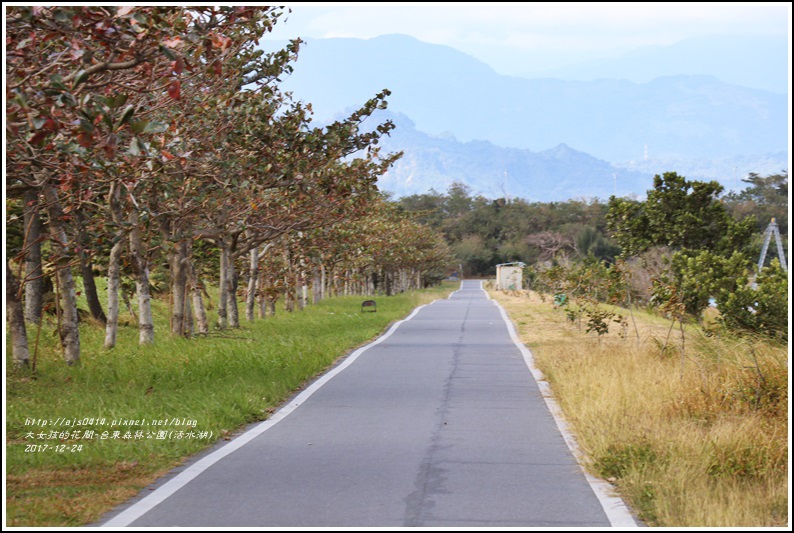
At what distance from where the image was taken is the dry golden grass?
7.66 metres

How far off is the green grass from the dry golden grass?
148 inches

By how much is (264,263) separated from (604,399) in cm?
2727

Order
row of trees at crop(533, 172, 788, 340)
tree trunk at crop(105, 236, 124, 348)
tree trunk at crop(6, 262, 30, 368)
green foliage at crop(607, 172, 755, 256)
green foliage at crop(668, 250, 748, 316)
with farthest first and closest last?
1. green foliage at crop(607, 172, 755, 256)
2. row of trees at crop(533, 172, 788, 340)
3. green foliage at crop(668, 250, 748, 316)
4. tree trunk at crop(105, 236, 124, 348)
5. tree trunk at crop(6, 262, 30, 368)

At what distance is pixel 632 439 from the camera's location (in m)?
9.51

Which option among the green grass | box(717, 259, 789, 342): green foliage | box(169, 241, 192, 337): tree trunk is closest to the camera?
the green grass

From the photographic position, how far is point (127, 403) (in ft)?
41.7

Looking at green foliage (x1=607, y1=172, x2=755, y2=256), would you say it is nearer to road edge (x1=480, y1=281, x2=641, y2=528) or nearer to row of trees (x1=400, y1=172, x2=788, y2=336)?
row of trees (x1=400, y1=172, x2=788, y2=336)

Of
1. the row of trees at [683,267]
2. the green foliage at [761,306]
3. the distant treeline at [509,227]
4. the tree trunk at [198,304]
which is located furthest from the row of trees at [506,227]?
the green foliage at [761,306]

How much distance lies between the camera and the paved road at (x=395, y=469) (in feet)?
24.0

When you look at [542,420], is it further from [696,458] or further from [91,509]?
[91,509]

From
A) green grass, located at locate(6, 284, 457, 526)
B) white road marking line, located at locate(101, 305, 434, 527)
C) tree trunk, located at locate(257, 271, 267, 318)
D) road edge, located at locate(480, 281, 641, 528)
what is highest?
tree trunk, located at locate(257, 271, 267, 318)

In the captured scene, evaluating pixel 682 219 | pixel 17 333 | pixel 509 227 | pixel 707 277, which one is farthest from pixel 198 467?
pixel 509 227

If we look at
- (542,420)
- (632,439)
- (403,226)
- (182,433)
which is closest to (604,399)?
(542,420)

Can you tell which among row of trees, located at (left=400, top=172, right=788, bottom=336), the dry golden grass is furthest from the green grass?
row of trees, located at (left=400, top=172, right=788, bottom=336)
